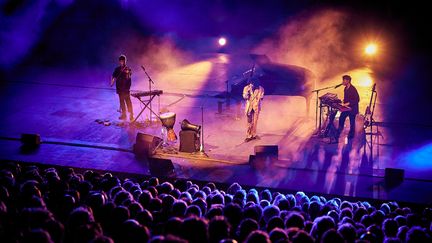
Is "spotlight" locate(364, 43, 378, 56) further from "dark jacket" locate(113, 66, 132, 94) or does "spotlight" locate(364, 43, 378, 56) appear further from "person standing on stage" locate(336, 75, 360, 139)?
"dark jacket" locate(113, 66, 132, 94)

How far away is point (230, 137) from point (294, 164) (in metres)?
2.31

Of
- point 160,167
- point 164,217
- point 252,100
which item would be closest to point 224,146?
point 252,100

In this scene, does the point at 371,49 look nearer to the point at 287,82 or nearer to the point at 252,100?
the point at 287,82

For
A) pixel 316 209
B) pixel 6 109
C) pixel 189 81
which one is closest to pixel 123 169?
pixel 316 209

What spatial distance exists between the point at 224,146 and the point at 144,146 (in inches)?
83.8

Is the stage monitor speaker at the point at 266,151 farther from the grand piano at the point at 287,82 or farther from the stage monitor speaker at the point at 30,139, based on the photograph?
the stage monitor speaker at the point at 30,139

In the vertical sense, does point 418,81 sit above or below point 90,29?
below

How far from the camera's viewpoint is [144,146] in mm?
9984

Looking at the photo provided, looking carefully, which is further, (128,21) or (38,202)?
(128,21)

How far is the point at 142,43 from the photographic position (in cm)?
2178

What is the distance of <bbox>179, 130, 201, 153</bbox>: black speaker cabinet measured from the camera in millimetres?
10148

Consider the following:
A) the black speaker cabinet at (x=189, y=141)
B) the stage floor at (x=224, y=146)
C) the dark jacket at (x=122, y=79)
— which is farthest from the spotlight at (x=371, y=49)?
the black speaker cabinet at (x=189, y=141)

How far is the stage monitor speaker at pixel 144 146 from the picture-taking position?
9969 millimetres

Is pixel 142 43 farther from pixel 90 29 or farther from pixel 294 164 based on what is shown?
pixel 294 164
